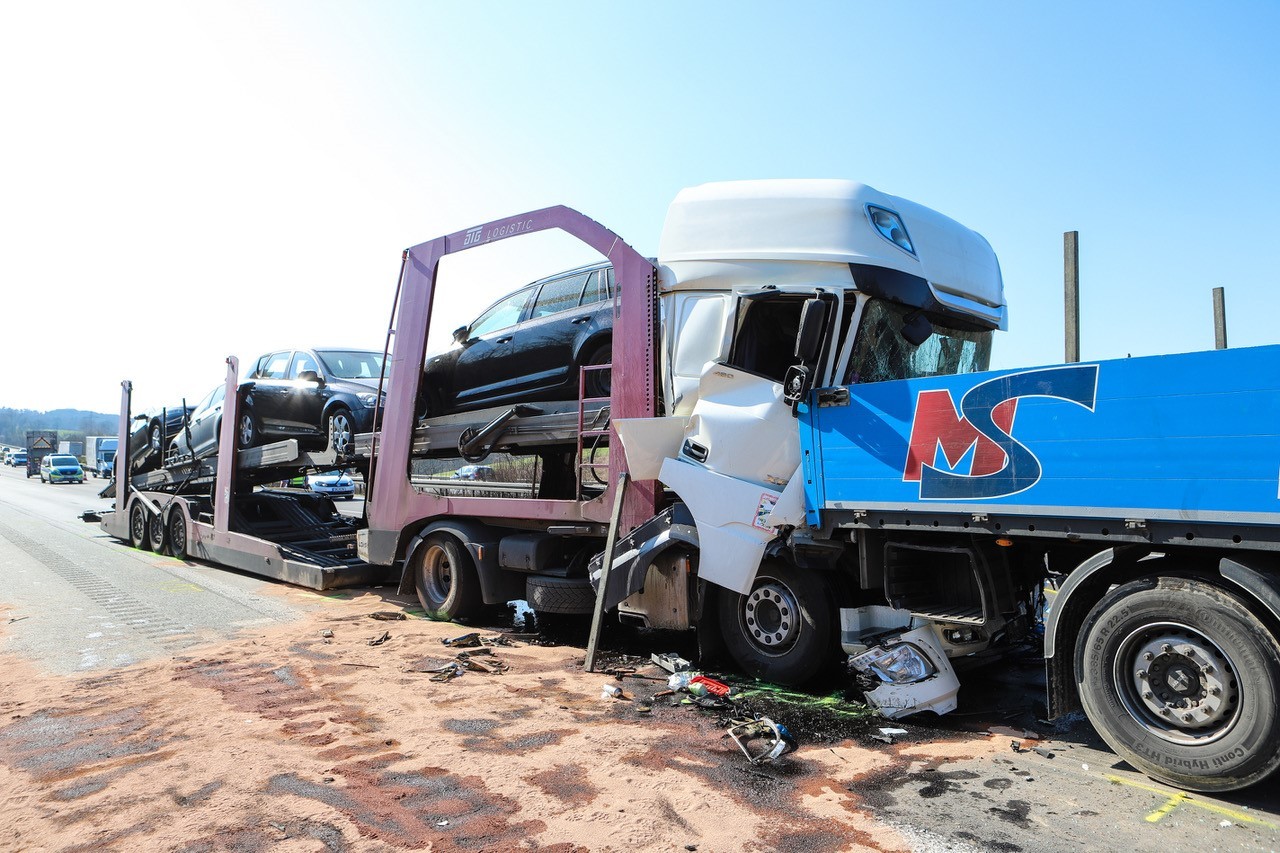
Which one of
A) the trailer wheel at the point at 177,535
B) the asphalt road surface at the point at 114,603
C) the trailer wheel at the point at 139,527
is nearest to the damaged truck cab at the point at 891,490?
the asphalt road surface at the point at 114,603

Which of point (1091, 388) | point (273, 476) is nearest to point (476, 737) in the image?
point (1091, 388)

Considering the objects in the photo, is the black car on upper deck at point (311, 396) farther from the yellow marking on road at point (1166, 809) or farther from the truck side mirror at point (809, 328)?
the yellow marking on road at point (1166, 809)

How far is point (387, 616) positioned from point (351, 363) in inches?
166

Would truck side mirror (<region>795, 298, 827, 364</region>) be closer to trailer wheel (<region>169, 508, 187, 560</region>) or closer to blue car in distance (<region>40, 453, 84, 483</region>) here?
trailer wheel (<region>169, 508, 187, 560</region>)

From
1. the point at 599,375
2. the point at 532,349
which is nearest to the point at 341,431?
the point at 532,349

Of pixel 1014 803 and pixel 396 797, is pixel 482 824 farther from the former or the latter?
pixel 1014 803

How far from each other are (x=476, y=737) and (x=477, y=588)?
3.42m

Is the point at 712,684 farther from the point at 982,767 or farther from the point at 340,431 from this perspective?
the point at 340,431

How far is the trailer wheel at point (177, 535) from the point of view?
13109 millimetres

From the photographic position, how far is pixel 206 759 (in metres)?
4.31

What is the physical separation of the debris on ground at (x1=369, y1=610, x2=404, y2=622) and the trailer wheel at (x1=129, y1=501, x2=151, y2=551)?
7784mm

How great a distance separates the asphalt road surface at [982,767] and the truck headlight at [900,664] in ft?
0.92

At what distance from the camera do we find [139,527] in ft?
47.2

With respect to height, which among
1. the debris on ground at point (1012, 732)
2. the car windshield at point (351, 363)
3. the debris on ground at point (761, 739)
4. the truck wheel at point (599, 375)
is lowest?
the debris on ground at point (1012, 732)
